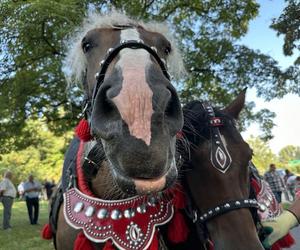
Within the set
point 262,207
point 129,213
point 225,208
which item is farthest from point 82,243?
point 262,207

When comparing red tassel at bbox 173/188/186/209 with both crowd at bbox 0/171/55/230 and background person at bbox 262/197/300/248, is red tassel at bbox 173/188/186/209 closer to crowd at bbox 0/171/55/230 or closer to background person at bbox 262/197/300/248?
background person at bbox 262/197/300/248

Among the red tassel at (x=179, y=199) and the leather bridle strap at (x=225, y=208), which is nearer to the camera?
the leather bridle strap at (x=225, y=208)

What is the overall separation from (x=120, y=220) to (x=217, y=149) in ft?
2.29

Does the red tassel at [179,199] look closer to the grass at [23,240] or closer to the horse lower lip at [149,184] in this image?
the horse lower lip at [149,184]

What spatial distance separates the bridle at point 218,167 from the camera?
2283 mm

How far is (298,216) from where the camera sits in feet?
9.70

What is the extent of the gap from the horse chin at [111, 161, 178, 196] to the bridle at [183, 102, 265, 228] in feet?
2.38

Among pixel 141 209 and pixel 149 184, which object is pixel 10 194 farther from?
pixel 149 184

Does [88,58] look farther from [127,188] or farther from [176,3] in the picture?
[176,3]

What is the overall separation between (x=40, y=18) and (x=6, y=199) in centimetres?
636

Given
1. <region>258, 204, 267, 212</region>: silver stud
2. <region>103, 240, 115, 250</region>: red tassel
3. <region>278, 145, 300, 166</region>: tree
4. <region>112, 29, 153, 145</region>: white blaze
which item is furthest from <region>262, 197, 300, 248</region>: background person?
<region>278, 145, 300, 166</region>: tree

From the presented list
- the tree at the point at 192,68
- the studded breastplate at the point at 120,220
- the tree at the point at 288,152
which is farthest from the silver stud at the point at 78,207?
the tree at the point at 288,152

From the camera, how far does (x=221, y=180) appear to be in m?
2.33

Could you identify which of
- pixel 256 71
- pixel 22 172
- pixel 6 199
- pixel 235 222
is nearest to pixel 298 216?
pixel 235 222
